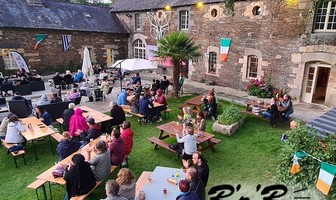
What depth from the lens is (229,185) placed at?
597 cm

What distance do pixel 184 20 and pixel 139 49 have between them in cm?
617

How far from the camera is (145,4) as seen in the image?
20.9 meters

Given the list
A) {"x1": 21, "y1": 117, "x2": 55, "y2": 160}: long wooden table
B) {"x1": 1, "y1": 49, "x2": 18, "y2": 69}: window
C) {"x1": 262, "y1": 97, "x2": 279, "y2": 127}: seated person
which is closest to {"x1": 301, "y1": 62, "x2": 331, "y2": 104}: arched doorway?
{"x1": 262, "y1": 97, "x2": 279, "y2": 127}: seated person

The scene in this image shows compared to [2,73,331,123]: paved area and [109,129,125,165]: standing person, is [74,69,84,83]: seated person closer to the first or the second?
[2,73,331,123]: paved area

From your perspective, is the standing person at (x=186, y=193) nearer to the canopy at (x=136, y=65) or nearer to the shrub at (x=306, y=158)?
the shrub at (x=306, y=158)

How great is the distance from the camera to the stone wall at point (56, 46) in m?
17.8

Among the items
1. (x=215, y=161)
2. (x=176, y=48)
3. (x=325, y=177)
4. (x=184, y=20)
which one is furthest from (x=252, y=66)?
(x=325, y=177)

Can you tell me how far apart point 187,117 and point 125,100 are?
13.0 feet

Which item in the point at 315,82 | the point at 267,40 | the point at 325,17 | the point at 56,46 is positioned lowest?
the point at 315,82

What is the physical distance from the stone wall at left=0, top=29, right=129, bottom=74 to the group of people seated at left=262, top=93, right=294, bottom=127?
54.9ft

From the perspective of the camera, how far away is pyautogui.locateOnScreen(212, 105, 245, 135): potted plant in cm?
869

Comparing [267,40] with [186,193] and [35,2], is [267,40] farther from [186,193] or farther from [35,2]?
[35,2]

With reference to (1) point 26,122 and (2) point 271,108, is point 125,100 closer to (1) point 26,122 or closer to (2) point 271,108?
(1) point 26,122

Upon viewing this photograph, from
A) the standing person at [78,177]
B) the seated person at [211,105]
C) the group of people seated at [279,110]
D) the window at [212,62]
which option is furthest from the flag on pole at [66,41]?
the standing person at [78,177]
